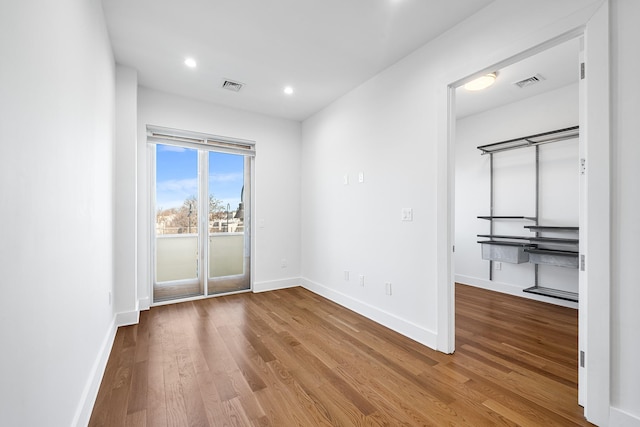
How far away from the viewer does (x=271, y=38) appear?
8.52ft

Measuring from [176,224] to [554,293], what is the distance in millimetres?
5078

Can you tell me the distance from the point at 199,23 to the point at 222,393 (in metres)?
2.88

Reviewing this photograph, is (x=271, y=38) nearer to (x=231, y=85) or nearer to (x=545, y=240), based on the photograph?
(x=231, y=85)

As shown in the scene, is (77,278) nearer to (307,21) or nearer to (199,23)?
(199,23)

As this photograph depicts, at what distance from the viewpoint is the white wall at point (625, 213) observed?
1.49 meters

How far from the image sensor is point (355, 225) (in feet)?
11.7

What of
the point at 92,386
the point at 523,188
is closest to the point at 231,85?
the point at 92,386

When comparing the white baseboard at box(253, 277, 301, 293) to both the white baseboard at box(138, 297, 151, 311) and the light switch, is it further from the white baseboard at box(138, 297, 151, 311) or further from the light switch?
the light switch

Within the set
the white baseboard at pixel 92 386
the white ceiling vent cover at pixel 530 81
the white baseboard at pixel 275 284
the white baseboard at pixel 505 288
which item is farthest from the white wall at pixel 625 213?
the white baseboard at pixel 275 284

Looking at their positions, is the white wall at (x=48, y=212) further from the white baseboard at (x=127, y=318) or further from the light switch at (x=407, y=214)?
the light switch at (x=407, y=214)

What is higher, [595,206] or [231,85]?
[231,85]

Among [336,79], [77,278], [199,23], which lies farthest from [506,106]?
[77,278]

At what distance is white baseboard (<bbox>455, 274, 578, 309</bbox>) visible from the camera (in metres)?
3.63

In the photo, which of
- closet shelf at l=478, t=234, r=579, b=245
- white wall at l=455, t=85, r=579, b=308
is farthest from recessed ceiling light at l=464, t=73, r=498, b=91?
closet shelf at l=478, t=234, r=579, b=245
